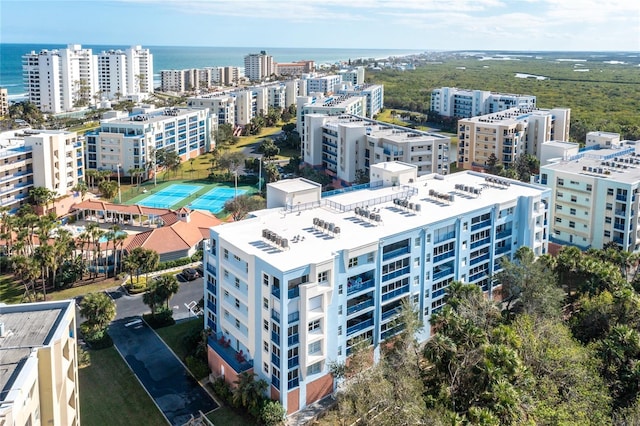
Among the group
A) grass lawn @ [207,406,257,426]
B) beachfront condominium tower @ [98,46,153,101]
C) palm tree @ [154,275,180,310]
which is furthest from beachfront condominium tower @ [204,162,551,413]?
beachfront condominium tower @ [98,46,153,101]

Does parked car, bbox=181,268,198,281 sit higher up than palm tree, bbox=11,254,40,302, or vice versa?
palm tree, bbox=11,254,40,302

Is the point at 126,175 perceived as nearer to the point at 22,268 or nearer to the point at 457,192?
the point at 22,268

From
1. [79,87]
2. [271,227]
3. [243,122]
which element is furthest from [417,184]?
[79,87]

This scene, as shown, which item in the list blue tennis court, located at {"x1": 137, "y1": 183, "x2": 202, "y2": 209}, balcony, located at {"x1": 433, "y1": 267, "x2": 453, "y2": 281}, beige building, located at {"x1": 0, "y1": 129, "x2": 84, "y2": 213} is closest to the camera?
A: balcony, located at {"x1": 433, "y1": 267, "x2": 453, "y2": 281}

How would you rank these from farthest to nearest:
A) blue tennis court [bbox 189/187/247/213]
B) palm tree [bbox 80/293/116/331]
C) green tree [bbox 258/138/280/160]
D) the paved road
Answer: green tree [bbox 258/138/280/160], blue tennis court [bbox 189/187/247/213], the paved road, palm tree [bbox 80/293/116/331]

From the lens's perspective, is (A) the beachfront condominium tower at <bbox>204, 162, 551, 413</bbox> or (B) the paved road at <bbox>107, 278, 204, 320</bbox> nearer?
(A) the beachfront condominium tower at <bbox>204, 162, 551, 413</bbox>

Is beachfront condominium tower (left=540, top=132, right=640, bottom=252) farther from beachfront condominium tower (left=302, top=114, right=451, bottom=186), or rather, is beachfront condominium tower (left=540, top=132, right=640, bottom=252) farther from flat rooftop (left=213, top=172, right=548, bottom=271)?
beachfront condominium tower (left=302, top=114, right=451, bottom=186)

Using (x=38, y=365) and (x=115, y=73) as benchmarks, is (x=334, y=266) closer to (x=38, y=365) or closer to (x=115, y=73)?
(x=38, y=365)
